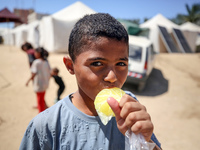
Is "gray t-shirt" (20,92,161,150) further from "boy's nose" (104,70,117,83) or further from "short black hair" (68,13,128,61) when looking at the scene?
"short black hair" (68,13,128,61)

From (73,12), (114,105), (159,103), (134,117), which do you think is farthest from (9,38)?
(134,117)

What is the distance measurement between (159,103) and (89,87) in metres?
5.36

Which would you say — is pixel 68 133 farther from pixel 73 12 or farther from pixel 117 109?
pixel 73 12

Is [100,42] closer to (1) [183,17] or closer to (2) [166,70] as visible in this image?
(2) [166,70]

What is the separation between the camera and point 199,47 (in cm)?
2134

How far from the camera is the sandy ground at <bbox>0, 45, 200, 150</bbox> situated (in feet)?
12.0

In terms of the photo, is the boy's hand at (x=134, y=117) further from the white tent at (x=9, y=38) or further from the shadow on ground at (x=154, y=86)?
the white tent at (x=9, y=38)

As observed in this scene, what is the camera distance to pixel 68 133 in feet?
3.73

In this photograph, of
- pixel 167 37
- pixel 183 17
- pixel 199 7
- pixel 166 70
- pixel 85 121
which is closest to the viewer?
pixel 85 121

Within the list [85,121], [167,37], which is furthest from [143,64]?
[167,37]

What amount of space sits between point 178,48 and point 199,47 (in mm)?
7976

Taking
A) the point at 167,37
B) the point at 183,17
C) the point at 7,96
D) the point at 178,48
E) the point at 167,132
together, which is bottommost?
the point at 7,96

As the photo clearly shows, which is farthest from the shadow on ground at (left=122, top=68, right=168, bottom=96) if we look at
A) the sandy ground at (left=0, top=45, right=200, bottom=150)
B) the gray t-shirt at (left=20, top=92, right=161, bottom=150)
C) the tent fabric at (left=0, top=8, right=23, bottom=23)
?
the tent fabric at (left=0, top=8, right=23, bottom=23)

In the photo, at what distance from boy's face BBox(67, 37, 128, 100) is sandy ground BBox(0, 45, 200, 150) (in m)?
2.98
